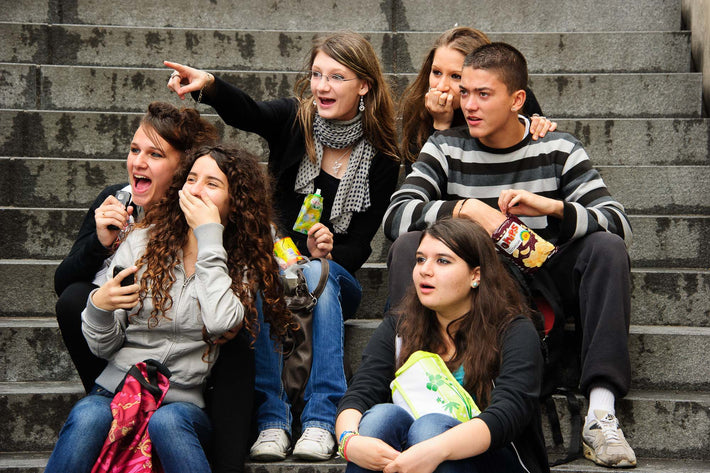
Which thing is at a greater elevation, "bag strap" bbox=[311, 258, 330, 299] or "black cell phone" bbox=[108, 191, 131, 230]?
"black cell phone" bbox=[108, 191, 131, 230]

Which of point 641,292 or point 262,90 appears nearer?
point 641,292

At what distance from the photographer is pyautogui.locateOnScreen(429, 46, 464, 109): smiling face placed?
138 inches

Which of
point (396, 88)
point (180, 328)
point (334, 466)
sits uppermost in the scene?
point (396, 88)

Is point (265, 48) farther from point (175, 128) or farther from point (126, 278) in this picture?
point (126, 278)

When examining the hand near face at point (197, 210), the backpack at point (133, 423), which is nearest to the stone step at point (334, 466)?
the backpack at point (133, 423)

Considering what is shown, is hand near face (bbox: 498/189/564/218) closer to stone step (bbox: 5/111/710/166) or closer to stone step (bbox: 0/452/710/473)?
stone step (bbox: 0/452/710/473)

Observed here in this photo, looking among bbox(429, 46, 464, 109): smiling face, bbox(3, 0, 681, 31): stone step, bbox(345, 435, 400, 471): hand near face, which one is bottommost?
bbox(345, 435, 400, 471): hand near face

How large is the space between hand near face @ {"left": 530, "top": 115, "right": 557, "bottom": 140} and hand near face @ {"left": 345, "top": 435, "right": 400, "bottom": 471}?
55.4 inches

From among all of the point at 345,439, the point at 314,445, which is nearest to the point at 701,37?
the point at 314,445

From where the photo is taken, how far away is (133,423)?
2436 mm

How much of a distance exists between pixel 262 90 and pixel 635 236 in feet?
6.80

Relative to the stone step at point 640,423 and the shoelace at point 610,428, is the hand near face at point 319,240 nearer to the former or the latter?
the stone step at point 640,423

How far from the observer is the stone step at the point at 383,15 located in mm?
5145

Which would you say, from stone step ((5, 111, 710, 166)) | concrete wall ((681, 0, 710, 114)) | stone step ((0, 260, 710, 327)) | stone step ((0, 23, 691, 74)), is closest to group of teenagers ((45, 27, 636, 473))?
stone step ((0, 260, 710, 327))
